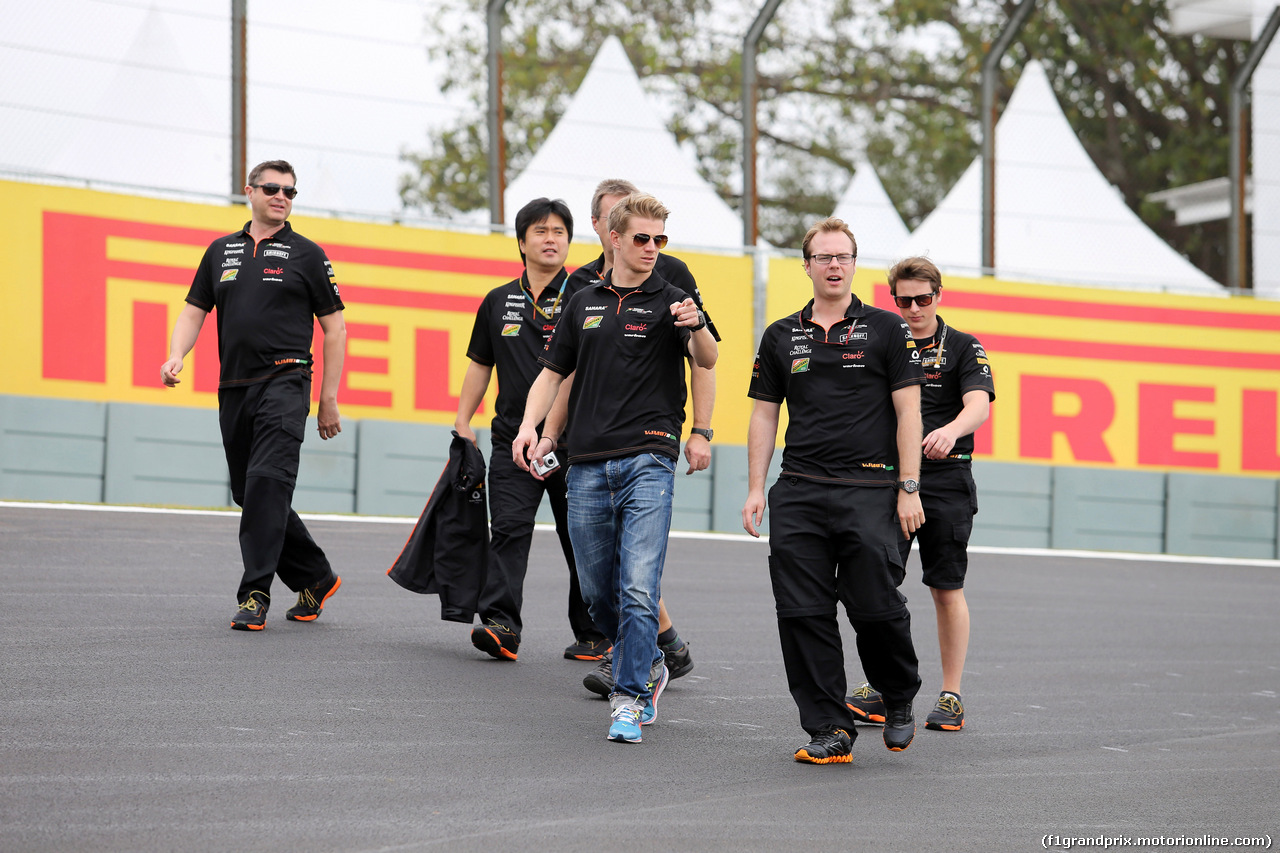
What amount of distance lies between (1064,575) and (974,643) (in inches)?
174

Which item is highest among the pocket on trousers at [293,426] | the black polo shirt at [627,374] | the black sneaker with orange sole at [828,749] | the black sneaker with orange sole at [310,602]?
the black polo shirt at [627,374]

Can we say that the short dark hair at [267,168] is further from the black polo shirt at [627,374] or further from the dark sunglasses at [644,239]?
the dark sunglasses at [644,239]

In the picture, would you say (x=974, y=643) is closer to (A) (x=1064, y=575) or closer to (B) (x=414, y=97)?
(A) (x=1064, y=575)

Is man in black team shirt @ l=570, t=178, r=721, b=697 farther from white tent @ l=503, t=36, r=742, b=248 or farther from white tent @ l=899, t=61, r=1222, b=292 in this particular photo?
white tent @ l=899, t=61, r=1222, b=292

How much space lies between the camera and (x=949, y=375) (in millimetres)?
5918

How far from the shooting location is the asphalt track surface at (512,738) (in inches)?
153

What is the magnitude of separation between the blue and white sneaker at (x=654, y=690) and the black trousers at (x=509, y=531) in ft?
2.64

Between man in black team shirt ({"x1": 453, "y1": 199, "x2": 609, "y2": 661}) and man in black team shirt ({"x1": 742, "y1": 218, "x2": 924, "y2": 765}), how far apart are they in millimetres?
1492

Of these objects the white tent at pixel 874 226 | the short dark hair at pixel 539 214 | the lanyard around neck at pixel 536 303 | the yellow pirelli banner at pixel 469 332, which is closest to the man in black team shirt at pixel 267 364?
the lanyard around neck at pixel 536 303

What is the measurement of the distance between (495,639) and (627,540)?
4.50 ft

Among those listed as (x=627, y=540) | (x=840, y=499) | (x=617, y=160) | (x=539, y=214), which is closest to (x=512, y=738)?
(x=627, y=540)

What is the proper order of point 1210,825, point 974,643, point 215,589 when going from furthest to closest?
point 974,643 → point 215,589 → point 1210,825

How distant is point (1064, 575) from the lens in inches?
482

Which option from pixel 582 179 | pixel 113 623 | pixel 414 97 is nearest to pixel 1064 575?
pixel 582 179
